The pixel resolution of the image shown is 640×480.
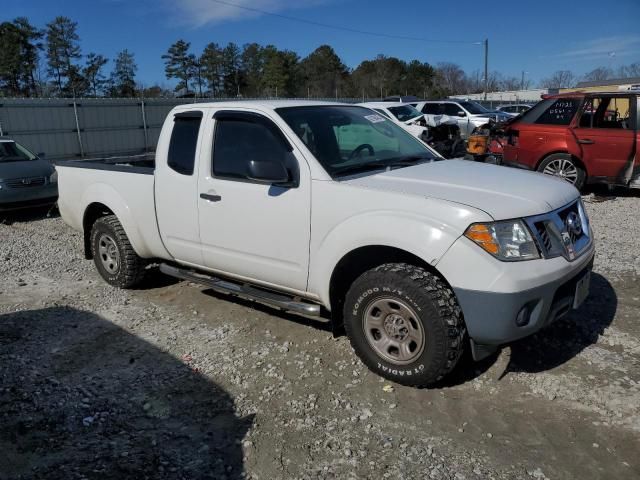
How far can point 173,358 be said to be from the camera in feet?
13.5

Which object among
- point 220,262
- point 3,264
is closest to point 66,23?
point 3,264

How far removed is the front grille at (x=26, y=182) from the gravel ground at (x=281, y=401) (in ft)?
16.5

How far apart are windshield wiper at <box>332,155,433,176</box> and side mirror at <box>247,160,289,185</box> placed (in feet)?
1.17

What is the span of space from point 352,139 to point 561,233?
69.1 inches

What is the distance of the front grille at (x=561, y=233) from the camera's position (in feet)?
10.5

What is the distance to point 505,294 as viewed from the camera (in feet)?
9.83

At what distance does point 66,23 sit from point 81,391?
181 ft

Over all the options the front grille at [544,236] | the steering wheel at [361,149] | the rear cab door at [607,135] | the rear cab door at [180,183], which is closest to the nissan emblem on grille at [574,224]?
the front grille at [544,236]

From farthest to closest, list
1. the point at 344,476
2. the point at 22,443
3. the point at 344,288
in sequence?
the point at 344,288 < the point at 22,443 < the point at 344,476

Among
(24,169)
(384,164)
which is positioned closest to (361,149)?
(384,164)

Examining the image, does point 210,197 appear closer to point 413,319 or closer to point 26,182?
point 413,319

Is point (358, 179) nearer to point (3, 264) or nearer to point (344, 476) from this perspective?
point (344, 476)

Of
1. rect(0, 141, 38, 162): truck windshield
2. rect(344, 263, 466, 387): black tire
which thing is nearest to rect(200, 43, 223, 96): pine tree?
rect(0, 141, 38, 162): truck windshield

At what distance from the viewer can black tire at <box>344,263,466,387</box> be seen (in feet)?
10.6
